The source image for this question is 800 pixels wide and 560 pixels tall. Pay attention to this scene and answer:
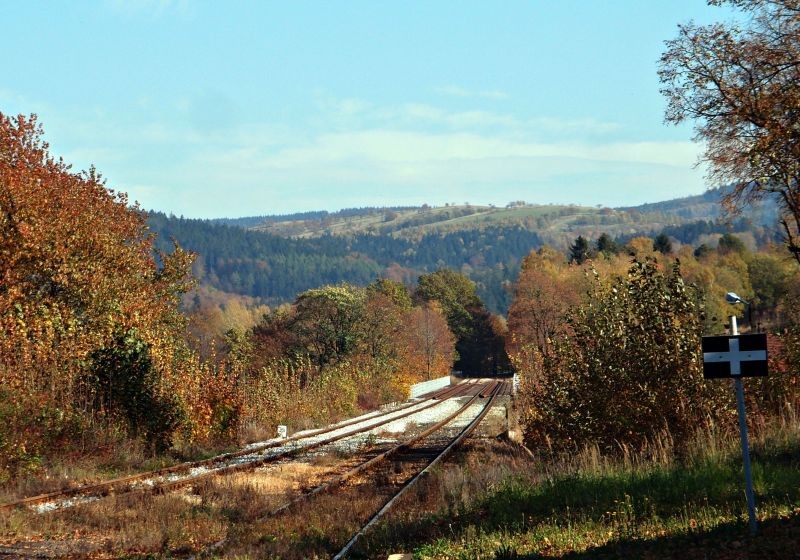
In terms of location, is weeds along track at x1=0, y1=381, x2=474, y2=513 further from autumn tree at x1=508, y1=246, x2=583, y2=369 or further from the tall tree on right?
autumn tree at x1=508, y1=246, x2=583, y2=369

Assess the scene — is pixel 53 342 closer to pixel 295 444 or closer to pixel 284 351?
pixel 295 444

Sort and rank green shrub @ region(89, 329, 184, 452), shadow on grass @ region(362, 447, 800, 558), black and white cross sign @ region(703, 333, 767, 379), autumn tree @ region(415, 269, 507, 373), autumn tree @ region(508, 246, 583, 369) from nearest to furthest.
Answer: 1. shadow on grass @ region(362, 447, 800, 558)
2. black and white cross sign @ region(703, 333, 767, 379)
3. green shrub @ region(89, 329, 184, 452)
4. autumn tree @ region(508, 246, 583, 369)
5. autumn tree @ region(415, 269, 507, 373)

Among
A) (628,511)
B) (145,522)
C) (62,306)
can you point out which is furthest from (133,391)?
(628,511)

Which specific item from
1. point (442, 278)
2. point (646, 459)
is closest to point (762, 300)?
point (442, 278)

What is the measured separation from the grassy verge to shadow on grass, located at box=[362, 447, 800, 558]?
0.01 m

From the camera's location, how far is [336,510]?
46.2 ft

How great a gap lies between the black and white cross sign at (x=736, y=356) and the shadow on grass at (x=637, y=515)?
166 centimetres

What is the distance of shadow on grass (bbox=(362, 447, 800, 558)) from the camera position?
9180mm

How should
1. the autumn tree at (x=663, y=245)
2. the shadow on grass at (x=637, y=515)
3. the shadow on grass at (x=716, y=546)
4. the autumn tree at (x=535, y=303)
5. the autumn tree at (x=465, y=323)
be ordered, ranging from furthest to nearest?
the autumn tree at (x=663, y=245), the autumn tree at (x=465, y=323), the autumn tree at (x=535, y=303), the shadow on grass at (x=637, y=515), the shadow on grass at (x=716, y=546)

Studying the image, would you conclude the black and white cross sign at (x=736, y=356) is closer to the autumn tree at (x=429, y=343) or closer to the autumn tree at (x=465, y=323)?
the autumn tree at (x=429, y=343)

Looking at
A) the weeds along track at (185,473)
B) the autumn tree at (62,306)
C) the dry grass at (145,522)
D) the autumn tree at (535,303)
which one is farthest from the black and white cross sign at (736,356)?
the autumn tree at (535,303)

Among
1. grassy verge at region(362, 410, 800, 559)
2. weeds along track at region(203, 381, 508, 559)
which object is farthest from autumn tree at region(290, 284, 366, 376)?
grassy verge at region(362, 410, 800, 559)

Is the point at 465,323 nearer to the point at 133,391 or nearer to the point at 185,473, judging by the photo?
the point at 133,391

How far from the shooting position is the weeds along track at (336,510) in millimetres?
11297
